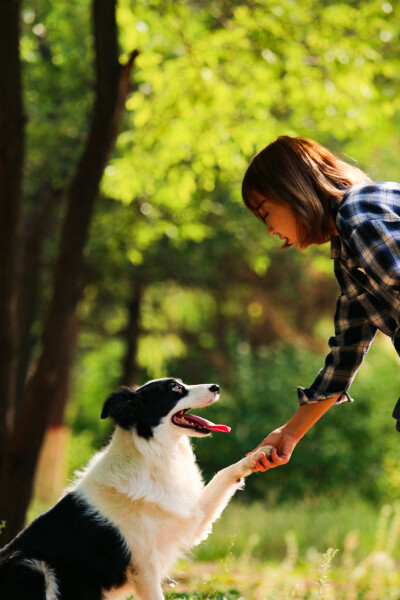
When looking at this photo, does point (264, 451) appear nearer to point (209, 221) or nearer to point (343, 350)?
point (343, 350)

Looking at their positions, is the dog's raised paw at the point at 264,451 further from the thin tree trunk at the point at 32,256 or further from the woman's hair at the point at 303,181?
the thin tree trunk at the point at 32,256

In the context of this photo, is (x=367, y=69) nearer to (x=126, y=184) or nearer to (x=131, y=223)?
(x=126, y=184)

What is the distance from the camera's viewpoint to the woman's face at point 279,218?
274 cm

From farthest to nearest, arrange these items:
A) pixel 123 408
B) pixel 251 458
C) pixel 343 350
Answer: pixel 123 408 < pixel 251 458 < pixel 343 350

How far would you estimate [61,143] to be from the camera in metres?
10.6

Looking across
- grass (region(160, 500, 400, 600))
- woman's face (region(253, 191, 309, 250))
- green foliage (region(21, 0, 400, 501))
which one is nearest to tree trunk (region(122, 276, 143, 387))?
green foliage (region(21, 0, 400, 501))

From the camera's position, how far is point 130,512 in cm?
350

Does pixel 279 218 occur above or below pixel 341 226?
below

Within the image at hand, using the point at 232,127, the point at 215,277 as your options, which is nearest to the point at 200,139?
the point at 232,127

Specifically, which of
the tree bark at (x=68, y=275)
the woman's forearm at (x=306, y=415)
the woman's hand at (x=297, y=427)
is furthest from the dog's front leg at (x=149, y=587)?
the tree bark at (x=68, y=275)

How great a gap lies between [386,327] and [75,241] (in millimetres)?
Answer: 4053

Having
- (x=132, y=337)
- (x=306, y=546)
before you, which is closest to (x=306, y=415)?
(x=306, y=546)

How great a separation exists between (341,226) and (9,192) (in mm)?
3981

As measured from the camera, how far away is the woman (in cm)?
237
